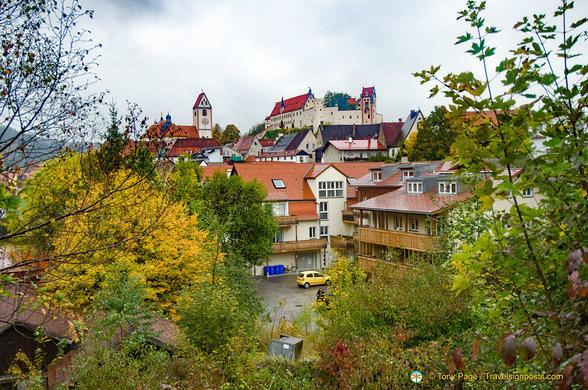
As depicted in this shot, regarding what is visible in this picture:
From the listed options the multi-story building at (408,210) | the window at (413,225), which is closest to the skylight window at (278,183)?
the multi-story building at (408,210)

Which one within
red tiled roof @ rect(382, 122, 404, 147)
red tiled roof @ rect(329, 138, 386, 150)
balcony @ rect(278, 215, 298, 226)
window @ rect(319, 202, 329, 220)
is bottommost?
balcony @ rect(278, 215, 298, 226)

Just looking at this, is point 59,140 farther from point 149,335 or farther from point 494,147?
point 149,335

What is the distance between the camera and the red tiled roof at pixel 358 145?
3334 inches

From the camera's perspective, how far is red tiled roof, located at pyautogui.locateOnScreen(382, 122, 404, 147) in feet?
297

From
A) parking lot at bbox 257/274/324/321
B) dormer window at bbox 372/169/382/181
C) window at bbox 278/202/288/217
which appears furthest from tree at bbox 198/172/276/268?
dormer window at bbox 372/169/382/181

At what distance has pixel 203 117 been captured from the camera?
477 feet

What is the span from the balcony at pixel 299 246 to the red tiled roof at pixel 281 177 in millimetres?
3846

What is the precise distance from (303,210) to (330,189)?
11.4ft

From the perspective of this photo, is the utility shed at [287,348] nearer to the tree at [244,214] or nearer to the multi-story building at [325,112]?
the tree at [244,214]

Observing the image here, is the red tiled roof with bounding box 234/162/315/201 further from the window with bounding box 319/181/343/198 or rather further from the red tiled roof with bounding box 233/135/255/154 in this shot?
the red tiled roof with bounding box 233/135/255/154

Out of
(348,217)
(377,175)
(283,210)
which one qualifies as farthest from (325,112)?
(377,175)

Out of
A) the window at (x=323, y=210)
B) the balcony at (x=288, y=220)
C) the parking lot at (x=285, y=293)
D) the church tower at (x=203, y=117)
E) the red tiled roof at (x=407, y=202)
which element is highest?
the church tower at (x=203, y=117)

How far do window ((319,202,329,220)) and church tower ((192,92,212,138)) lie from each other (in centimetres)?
10988

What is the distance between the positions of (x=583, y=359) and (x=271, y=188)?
36.7 metres
